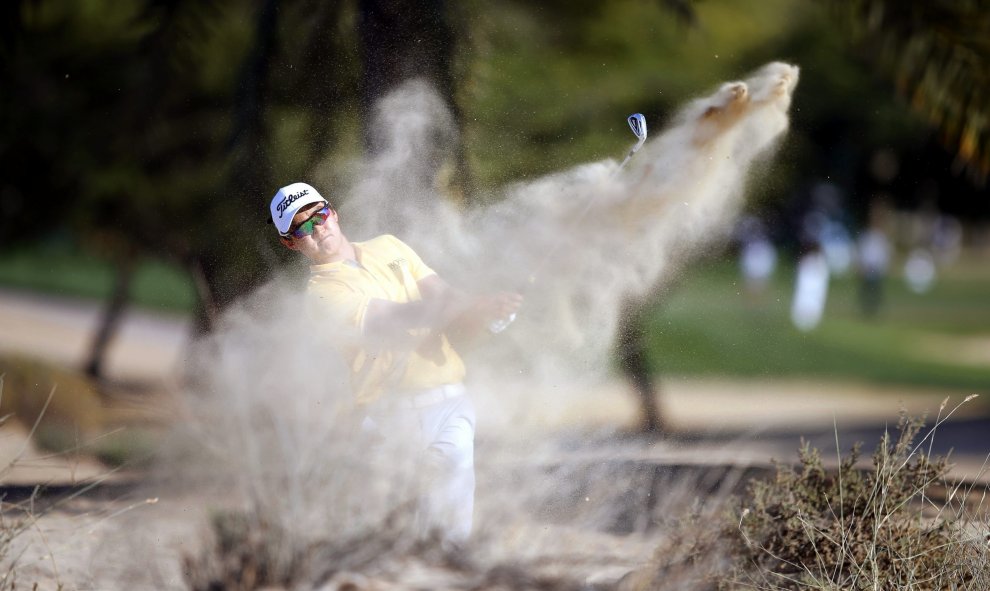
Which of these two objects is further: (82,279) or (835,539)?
(82,279)

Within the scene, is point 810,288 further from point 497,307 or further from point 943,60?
point 497,307

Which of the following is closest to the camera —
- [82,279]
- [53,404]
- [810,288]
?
[53,404]

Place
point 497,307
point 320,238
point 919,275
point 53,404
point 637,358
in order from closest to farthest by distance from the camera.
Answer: point 497,307
point 320,238
point 637,358
point 53,404
point 919,275

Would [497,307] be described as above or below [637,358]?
above

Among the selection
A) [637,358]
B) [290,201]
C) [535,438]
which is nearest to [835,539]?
[535,438]

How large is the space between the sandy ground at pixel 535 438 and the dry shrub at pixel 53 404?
0.29 meters

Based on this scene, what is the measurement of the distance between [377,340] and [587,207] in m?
1.15

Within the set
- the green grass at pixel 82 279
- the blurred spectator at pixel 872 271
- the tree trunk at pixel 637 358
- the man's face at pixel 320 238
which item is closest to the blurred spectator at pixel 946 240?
the blurred spectator at pixel 872 271

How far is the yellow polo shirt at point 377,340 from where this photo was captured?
4645 mm

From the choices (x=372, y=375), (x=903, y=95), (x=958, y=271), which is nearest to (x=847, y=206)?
(x=958, y=271)

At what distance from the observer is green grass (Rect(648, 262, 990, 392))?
51.1 feet

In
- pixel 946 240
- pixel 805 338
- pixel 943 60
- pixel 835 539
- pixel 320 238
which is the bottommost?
pixel 946 240

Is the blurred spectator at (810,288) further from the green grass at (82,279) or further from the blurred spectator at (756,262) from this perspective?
the green grass at (82,279)

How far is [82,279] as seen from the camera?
2455cm
